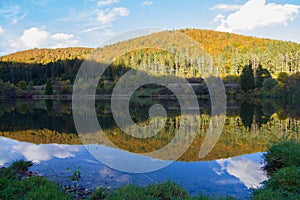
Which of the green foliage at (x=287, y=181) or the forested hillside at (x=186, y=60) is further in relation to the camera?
the forested hillside at (x=186, y=60)

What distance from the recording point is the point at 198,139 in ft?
45.1

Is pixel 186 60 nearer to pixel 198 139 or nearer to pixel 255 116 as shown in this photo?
pixel 255 116

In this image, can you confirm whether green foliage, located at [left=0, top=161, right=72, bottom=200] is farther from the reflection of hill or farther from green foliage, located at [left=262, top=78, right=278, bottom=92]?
green foliage, located at [left=262, top=78, right=278, bottom=92]

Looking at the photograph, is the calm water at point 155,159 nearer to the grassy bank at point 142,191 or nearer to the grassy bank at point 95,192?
the grassy bank at point 142,191

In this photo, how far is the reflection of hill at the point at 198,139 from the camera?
1121 cm

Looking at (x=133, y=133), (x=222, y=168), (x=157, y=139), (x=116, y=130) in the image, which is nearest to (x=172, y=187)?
(x=222, y=168)

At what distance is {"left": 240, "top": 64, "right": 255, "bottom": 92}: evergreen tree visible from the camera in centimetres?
4888

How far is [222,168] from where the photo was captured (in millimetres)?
8836

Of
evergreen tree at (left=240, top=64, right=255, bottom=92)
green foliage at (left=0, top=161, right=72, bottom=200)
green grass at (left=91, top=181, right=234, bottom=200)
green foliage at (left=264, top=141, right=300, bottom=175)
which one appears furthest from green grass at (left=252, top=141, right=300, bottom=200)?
evergreen tree at (left=240, top=64, right=255, bottom=92)

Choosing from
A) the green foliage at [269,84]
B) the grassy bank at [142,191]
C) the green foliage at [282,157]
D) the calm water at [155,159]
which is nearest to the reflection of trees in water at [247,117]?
the calm water at [155,159]

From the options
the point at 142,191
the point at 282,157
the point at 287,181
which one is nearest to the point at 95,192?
the point at 142,191

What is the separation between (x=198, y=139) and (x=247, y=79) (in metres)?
39.1

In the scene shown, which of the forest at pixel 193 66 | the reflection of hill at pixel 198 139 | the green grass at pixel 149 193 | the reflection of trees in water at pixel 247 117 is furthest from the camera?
the forest at pixel 193 66

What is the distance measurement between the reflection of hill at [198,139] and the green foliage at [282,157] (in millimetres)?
1974
